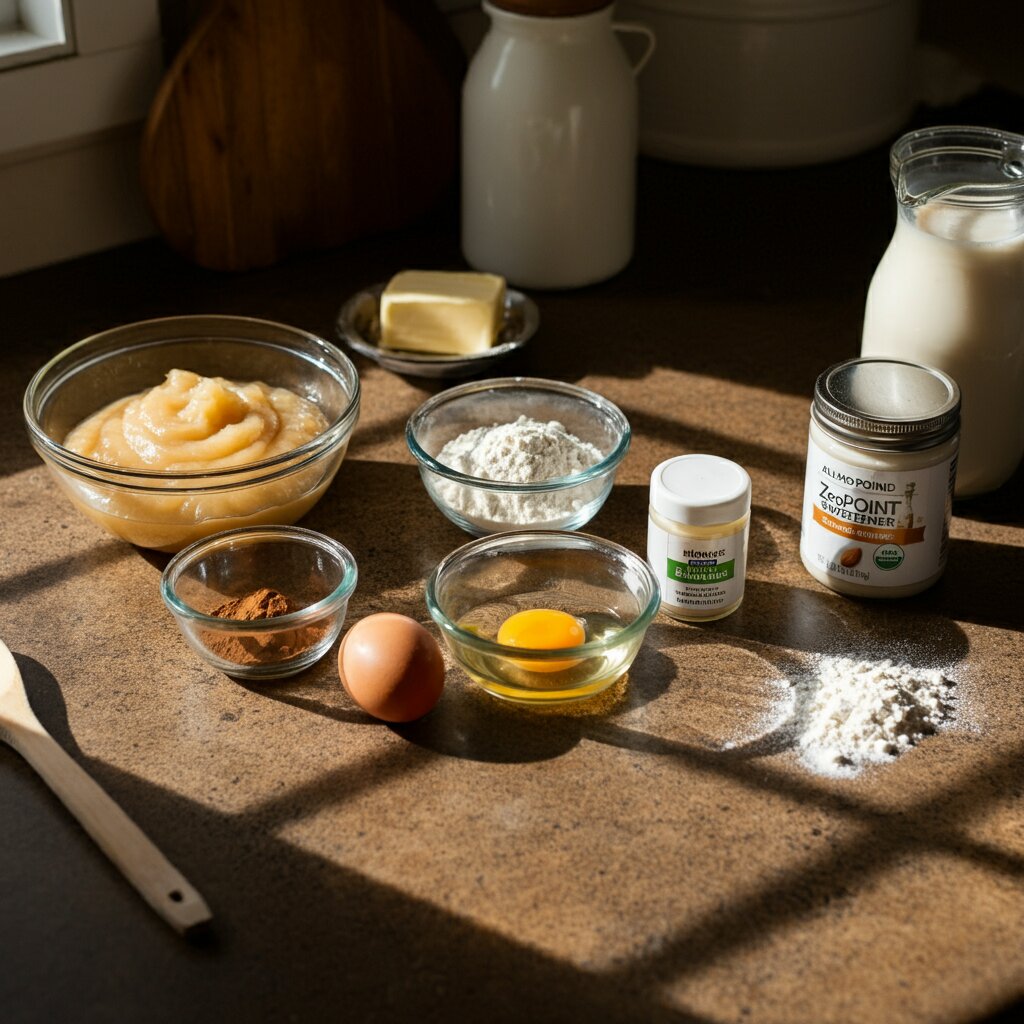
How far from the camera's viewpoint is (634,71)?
1.47m

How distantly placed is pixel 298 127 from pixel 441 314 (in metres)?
0.35

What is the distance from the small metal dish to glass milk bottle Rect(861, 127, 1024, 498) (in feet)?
1.18

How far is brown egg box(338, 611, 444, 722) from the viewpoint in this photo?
0.92m

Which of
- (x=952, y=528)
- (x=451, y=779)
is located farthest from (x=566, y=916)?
(x=952, y=528)

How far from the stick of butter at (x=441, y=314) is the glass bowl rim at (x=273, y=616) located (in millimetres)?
297

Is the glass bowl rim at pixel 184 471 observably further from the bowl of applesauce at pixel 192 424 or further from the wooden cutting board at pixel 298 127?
the wooden cutting board at pixel 298 127

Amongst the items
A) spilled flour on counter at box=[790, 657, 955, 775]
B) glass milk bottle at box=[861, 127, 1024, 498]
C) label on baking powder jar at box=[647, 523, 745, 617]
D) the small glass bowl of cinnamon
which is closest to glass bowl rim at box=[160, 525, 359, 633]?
the small glass bowl of cinnamon

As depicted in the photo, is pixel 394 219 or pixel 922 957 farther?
pixel 394 219

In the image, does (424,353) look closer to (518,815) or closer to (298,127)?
(298,127)

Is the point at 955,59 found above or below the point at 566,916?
above

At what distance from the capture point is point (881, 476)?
3.21 feet

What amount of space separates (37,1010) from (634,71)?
1.10m

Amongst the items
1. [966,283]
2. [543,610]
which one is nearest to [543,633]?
[543,610]

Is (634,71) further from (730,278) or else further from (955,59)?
(955,59)
